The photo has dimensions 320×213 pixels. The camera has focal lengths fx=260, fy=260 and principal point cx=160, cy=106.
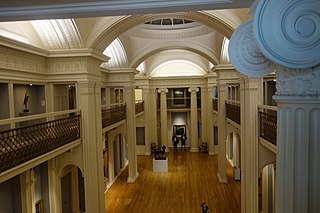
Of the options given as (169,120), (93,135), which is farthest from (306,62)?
(169,120)

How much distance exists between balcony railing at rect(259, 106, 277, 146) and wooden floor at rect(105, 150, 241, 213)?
522 centimetres

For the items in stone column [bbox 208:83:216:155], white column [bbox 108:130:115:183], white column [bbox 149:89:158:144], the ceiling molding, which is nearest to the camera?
the ceiling molding

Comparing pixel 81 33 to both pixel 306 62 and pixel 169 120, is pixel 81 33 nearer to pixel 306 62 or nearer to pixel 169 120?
pixel 306 62

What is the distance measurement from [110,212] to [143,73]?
12685mm

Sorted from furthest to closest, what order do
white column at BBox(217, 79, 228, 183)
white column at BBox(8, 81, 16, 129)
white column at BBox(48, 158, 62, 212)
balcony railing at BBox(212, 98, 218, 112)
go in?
balcony railing at BBox(212, 98, 218, 112)
white column at BBox(217, 79, 228, 183)
white column at BBox(48, 158, 62, 212)
white column at BBox(8, 81, 16, 129)

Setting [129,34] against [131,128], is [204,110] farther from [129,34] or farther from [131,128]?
[129,34]

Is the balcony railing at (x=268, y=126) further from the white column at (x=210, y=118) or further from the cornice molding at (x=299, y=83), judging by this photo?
the white column at (x=210, y=118)

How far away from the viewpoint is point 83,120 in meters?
8.56

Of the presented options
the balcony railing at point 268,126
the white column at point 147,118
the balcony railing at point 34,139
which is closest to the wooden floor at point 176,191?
the white column at point 147,118

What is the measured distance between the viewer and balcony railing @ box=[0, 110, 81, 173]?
18.1ft

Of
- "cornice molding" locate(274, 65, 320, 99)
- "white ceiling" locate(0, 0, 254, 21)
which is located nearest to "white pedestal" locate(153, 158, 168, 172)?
"white ceiling" locate(0, 0, 254, 21)

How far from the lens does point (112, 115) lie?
43.2 ft

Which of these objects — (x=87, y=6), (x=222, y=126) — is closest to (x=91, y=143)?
(x=87, y=6)

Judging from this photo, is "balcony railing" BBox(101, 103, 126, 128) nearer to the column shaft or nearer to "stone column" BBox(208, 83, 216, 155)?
"stone column" BBox(208, 83, 216, 155)
